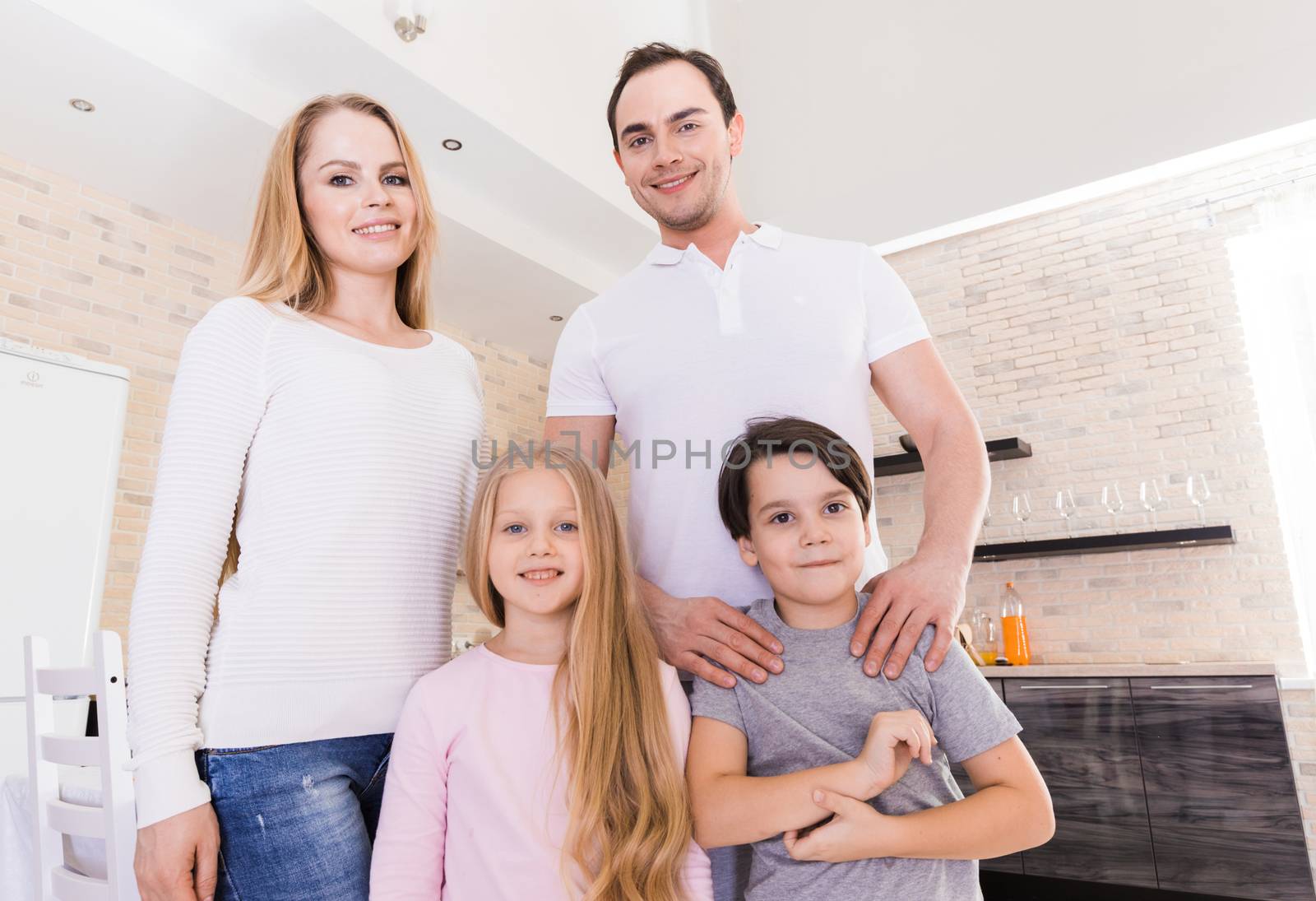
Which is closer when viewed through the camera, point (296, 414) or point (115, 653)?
point (296, 414)

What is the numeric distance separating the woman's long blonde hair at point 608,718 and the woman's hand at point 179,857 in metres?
0.41

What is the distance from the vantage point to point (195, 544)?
3.52 feet

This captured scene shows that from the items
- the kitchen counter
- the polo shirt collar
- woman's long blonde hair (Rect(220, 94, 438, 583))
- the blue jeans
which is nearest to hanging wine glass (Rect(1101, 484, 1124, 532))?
the kitchen counter

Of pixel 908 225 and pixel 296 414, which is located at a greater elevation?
pixel 908 225

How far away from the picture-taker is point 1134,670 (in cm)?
360

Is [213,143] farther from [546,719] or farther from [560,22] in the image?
[546,719]

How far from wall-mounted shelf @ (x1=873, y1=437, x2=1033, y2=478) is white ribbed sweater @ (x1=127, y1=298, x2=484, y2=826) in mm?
3299

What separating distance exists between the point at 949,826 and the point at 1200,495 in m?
3.76

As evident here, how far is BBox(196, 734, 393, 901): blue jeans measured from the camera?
3.33 feet

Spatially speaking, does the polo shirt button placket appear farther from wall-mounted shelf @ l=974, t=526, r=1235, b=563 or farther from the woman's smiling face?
wall-mounted shelf @ l=974, t=526, r=1235, b=563

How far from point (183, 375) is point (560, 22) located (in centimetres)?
317

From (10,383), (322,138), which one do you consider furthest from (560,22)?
(322,138)

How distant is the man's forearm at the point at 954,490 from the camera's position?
1.31m

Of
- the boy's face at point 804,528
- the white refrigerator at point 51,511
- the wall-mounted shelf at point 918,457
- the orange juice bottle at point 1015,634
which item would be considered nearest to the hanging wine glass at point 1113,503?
the wall-mounted shelf at point 918,457
